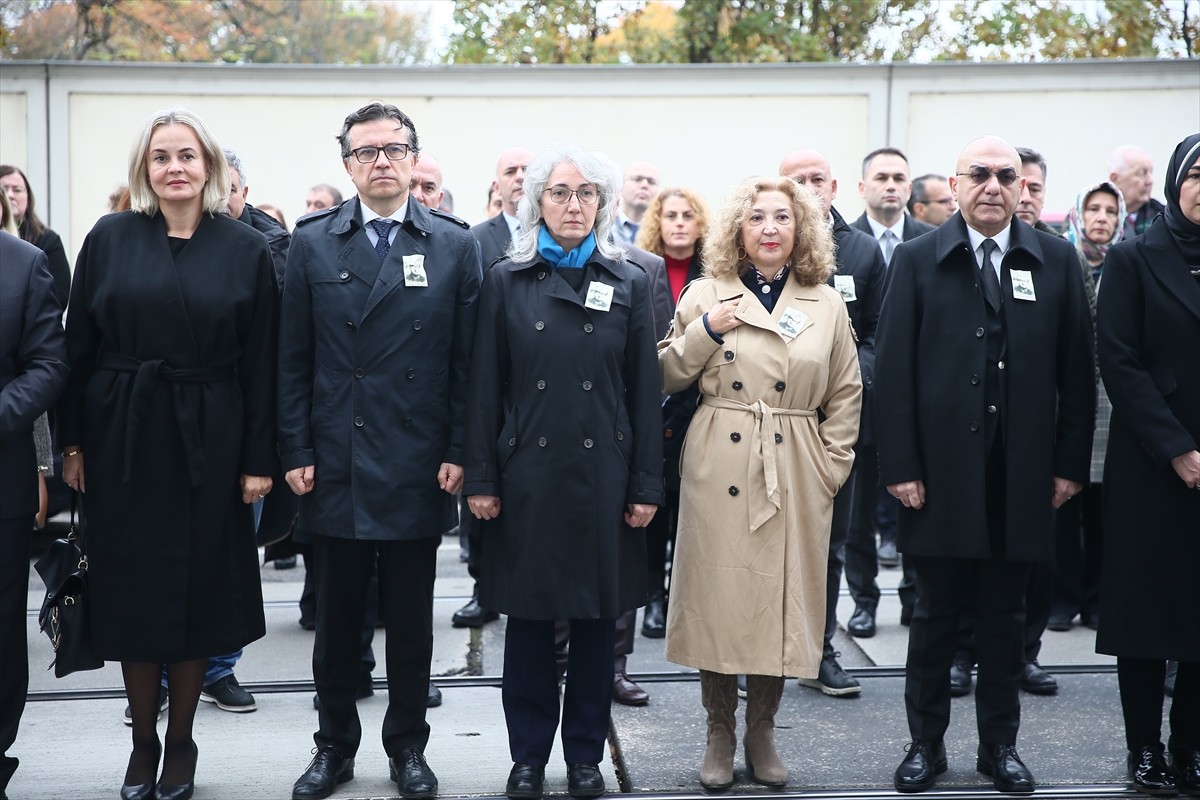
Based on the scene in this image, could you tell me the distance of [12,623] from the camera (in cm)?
419

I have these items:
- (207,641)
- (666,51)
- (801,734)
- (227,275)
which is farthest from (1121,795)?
(666,51)

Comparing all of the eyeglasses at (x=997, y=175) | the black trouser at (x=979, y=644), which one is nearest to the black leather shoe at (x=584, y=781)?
the black trouser at (x=979, y=644)

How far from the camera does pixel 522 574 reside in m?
4.30

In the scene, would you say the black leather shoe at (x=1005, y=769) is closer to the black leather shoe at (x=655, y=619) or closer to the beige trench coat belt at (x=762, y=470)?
the beige trench coat belt at (x=762, y=470)

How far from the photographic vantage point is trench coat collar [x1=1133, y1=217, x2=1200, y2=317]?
4441 mm

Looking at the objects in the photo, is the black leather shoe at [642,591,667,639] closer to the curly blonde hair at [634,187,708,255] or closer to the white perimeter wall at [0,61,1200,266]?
the curly blonde hair at [634,187,708,255]

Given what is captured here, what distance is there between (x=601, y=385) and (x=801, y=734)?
1.75m

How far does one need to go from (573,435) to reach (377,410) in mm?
654

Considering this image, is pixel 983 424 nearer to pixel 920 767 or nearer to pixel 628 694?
pixel 920 767

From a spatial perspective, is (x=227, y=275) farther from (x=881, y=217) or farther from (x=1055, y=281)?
(x=881, y=217)

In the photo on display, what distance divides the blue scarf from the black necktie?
142cm

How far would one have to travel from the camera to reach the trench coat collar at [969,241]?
15.0 ft

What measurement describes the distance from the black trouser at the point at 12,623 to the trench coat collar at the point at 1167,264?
155 inches

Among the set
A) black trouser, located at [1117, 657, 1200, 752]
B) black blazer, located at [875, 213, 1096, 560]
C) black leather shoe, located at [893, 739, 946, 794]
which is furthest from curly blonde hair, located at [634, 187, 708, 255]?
black trouser, located at [1117, 657, 1200, 752]
